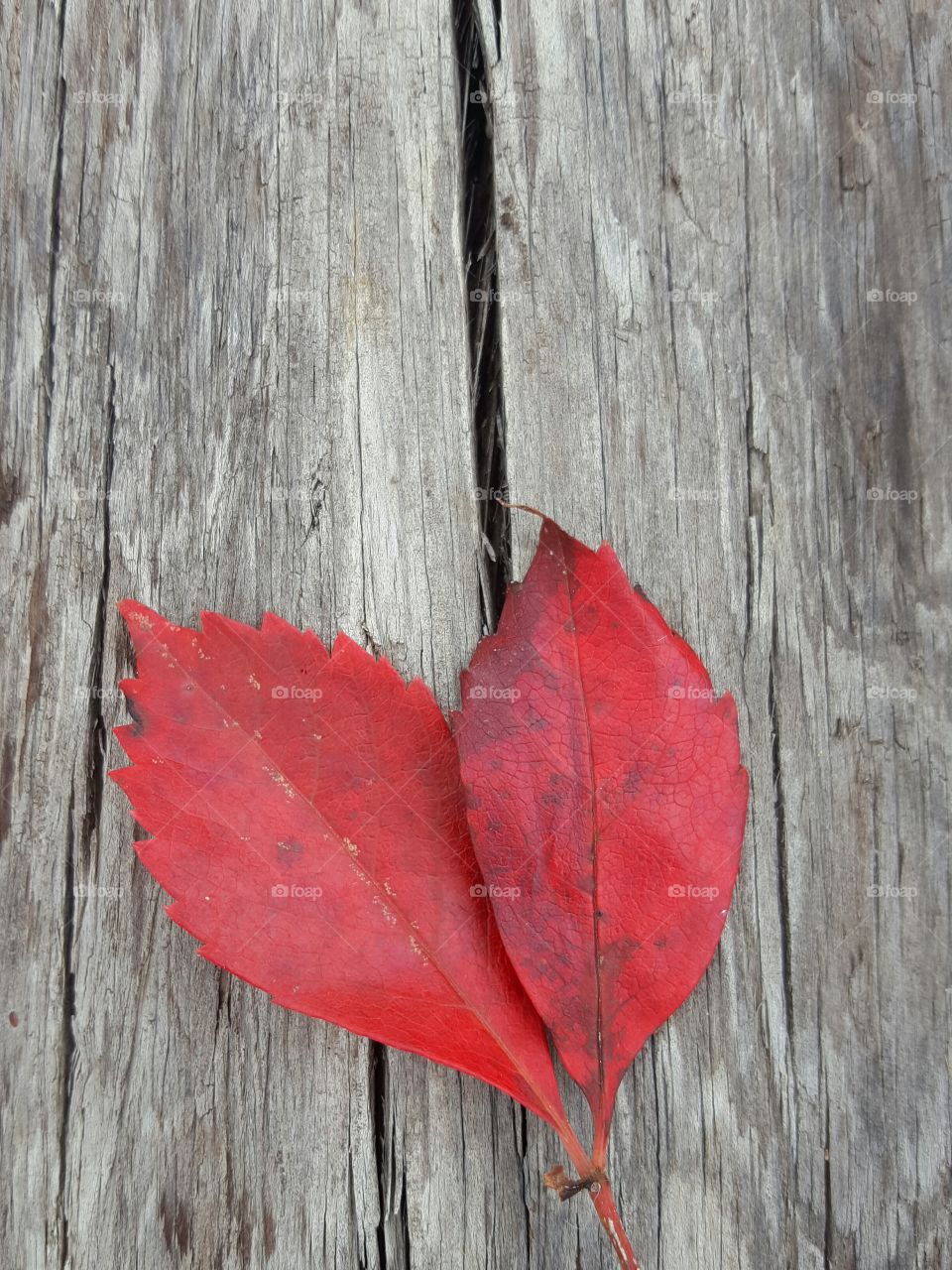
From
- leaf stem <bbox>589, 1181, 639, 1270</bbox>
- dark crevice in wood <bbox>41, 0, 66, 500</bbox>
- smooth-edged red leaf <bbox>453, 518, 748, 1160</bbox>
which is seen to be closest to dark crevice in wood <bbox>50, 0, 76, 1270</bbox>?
dark crevice in wood <bbox>41, 0, 66, 500</bbox>

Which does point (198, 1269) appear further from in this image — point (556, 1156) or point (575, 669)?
point (575, 669)

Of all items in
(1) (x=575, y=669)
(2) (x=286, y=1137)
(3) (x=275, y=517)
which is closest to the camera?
(1) (x=575, y=669)

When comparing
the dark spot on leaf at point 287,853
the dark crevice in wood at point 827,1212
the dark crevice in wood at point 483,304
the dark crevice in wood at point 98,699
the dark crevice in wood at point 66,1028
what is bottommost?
the dark crevice in wood at point 827,1212

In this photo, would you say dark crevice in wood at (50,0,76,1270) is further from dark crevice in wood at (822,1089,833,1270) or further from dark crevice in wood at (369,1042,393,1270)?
dark crevice in wood at (822,1089,833,1270)

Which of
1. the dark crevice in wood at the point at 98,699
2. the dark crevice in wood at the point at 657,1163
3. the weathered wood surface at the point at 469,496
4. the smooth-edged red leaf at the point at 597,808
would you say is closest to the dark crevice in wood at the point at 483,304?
the weathered wood surface at the point at 469,496

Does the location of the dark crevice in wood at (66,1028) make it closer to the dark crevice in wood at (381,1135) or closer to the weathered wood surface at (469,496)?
the weathered wood surface at (469,496)

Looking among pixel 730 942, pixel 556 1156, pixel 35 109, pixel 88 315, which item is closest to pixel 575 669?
pixel 730 942

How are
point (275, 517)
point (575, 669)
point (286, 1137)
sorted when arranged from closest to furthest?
1. point (575, 669)
2. point (286, 1137)
3. point (275, 517)

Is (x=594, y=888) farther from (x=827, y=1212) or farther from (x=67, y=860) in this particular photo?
(x=67, y=860)
